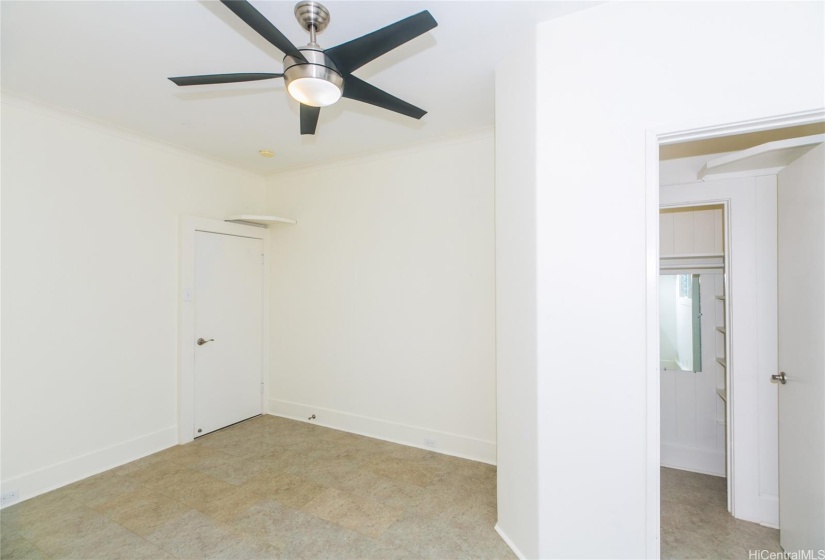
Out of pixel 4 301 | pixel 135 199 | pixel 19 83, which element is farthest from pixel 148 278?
pixel 19 83

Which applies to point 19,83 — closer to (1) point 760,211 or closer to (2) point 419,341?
(2) point 419,341

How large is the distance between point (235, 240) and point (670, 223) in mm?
4234

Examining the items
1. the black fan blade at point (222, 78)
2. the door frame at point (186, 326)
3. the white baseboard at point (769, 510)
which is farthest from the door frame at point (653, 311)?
the door frame at point (186, 326)

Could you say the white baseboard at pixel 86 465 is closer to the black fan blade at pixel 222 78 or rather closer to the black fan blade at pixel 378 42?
the black fan blade at pixel 222 78

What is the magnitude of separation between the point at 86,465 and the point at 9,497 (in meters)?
0.43

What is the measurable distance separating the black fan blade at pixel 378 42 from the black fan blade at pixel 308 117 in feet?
1.23

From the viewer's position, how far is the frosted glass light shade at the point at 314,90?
1590mm

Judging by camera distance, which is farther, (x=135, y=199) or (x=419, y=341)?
(x=419, y=341)

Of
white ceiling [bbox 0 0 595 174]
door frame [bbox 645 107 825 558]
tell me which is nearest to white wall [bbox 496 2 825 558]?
door frame [bbox 645 107 825 558]

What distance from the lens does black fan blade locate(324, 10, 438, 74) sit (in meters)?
1.39

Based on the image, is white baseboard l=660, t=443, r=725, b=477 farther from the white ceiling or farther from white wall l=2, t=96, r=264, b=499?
white wall l=2, t=96, r=264, b=499

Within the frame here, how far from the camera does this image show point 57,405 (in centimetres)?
279

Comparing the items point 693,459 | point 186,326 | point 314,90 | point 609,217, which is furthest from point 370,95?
point 693,459

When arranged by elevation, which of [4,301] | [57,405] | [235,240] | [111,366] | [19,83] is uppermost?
[19,83]
